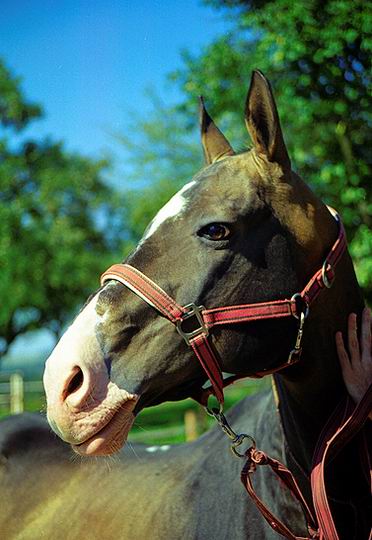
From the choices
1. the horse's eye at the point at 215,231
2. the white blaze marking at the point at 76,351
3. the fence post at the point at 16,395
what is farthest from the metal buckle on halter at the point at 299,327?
the fence post at the point at 16,395

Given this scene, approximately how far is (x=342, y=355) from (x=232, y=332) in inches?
18.9

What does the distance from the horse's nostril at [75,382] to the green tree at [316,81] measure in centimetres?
328

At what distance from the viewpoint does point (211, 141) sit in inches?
117

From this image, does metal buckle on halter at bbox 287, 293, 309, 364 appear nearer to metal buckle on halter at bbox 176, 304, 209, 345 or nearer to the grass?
metal buckle on halter at bbox 176, 304, 209, 345

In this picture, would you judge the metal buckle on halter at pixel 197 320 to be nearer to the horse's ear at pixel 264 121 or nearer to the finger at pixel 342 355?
the finger at pixel 342 355

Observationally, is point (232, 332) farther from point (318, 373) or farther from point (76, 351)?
point (76, 351)

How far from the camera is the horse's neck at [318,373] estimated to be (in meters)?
2.39

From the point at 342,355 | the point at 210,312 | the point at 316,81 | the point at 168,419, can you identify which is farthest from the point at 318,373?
the point at 168,419

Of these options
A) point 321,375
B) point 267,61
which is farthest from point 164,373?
point 267,61

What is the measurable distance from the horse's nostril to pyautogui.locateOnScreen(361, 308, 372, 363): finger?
107cm

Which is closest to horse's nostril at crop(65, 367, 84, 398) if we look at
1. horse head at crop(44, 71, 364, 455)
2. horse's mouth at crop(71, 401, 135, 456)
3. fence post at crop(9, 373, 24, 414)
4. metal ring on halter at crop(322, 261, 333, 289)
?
horse head at crop(44, 71, 364, 455)

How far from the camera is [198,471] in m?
3.12

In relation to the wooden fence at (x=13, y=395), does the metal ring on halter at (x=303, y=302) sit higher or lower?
higher

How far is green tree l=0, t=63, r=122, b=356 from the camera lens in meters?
30.0
